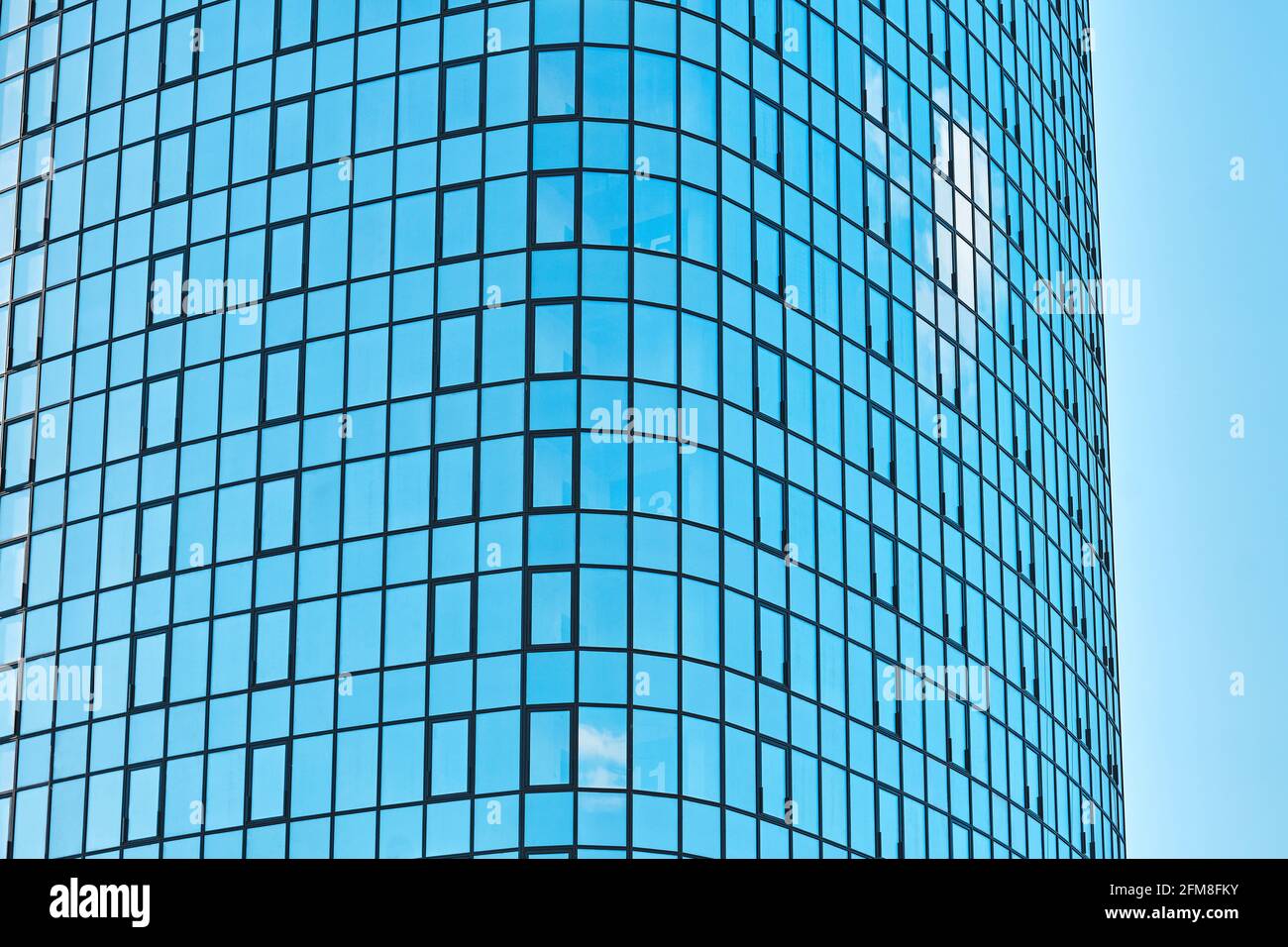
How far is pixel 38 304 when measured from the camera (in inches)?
2512

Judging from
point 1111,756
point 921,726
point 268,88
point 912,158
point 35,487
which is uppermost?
point 268,88

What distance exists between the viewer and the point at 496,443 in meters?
53.1

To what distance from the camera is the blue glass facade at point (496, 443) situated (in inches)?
2036

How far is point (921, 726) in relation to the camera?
197 ft

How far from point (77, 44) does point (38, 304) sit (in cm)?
783

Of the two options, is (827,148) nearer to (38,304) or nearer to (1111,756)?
(38,304)

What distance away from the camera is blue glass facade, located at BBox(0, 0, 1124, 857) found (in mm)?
51719

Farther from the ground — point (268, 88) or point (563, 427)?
point (268, 88)

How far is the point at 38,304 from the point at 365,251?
1232 centimetres

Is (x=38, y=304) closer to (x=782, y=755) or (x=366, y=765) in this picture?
(x=366, y=765)
